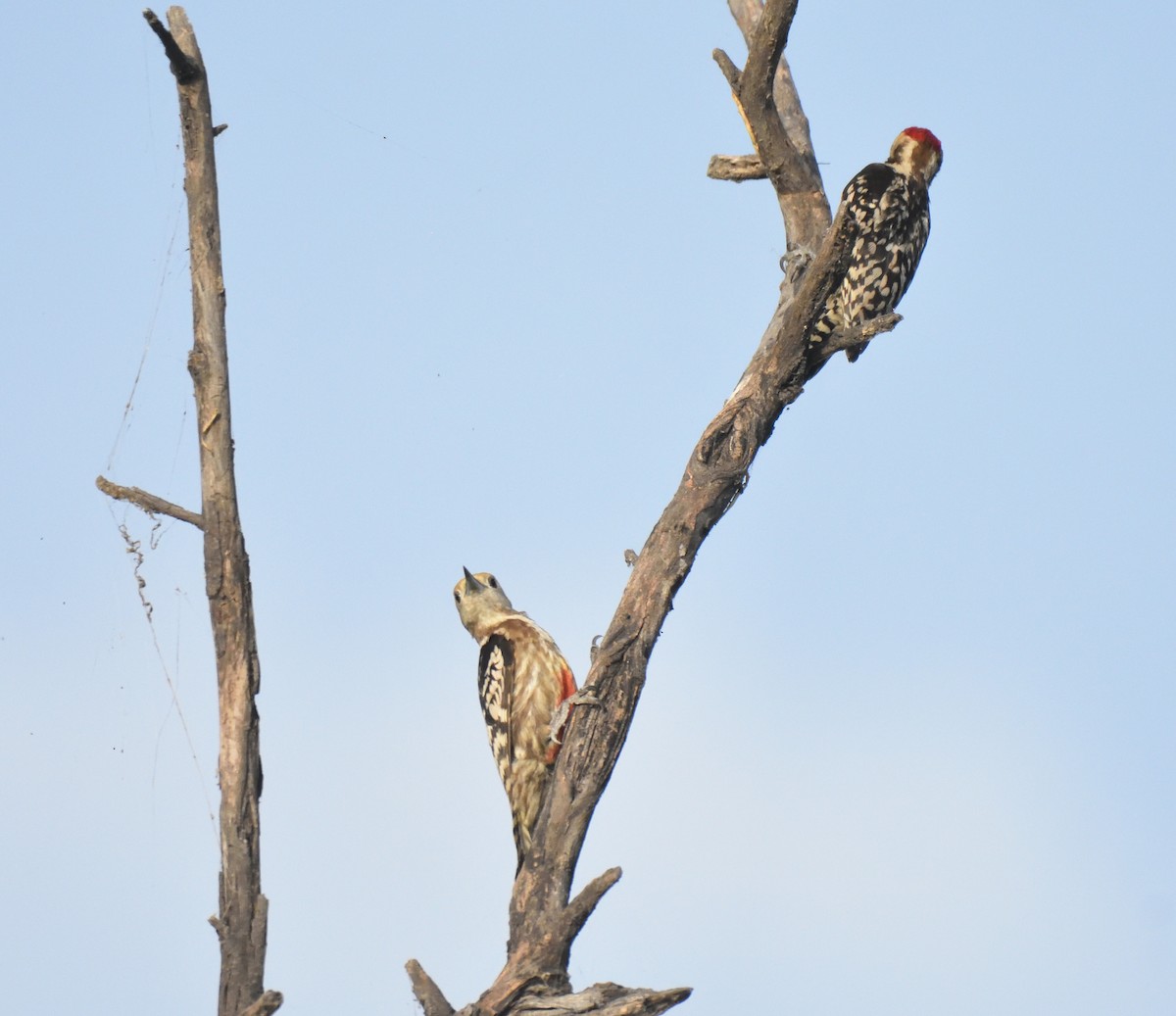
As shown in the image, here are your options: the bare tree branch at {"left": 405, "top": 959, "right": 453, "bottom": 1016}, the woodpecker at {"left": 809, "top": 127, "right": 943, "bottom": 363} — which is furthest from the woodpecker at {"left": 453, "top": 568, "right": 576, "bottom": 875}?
the woodpecker at {"left": 809, "top": 127, "right": 943, "bottom": 363}

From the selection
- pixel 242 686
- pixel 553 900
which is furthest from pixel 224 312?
pixel 553 900

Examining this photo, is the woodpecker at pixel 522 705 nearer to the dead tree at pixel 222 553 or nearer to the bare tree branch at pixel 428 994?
the bare tree branch at pixel 428 994

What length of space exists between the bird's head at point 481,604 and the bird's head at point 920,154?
135 inches

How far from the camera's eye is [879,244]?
7797 mm

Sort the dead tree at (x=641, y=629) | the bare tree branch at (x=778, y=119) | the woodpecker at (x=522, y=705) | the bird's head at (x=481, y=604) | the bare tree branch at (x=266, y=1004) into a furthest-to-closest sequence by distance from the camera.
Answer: the bird's head at (x=481, y=604) → the woodpecker at (x=522, y=705) → the bare tree branch at (x=778, y=119) → the dead tree at (x=641, y=629) → the bare tree branch at (x=266, y=1004)

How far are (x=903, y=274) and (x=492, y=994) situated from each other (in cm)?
468

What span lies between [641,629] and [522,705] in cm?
152

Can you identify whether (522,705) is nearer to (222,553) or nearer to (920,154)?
(222,553)

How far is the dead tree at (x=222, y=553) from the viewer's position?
4.70 meters

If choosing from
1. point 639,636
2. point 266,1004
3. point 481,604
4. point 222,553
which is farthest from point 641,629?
point 481,604

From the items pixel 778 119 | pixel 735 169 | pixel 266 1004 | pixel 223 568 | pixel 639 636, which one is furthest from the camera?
pixel 735 169

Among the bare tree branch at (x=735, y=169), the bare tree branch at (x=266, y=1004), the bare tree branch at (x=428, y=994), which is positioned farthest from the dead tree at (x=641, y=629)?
the bare tree branch at (x=735, y=169)

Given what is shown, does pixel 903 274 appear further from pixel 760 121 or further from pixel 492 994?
pixel 492 994

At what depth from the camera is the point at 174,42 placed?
5086 mm
